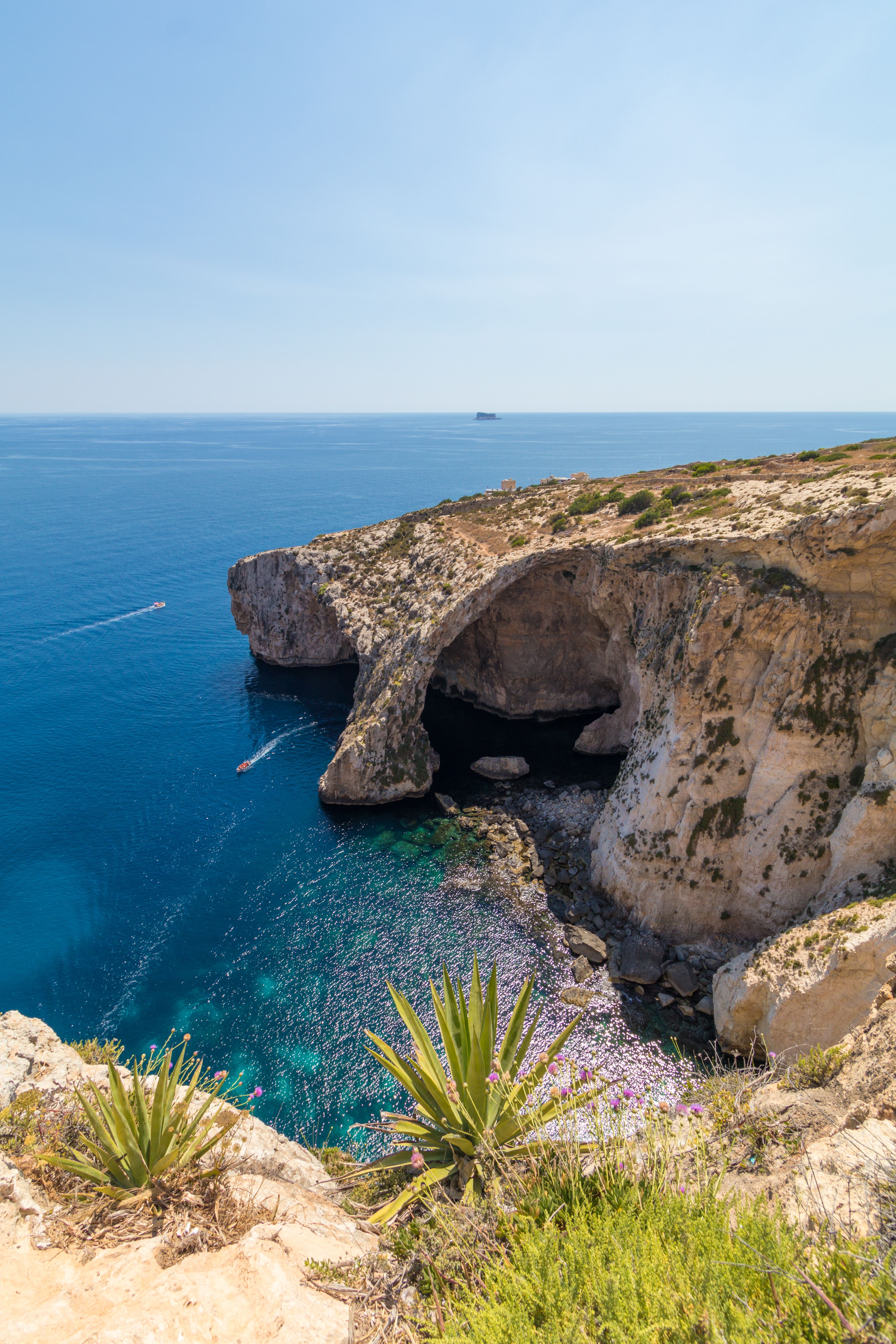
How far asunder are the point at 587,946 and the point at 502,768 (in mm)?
14661

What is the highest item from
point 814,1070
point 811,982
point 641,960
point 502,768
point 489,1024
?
point 489,1024

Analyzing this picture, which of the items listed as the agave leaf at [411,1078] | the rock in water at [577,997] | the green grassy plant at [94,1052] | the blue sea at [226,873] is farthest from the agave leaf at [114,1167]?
the rock in water at [577,997]

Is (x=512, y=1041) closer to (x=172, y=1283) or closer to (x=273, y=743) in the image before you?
(x=172, y=1283)

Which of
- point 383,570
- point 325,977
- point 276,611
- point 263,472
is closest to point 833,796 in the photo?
point 325,977

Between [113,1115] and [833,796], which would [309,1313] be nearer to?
[113,1115]

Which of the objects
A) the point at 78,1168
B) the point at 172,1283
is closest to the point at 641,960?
the point at 172,1283

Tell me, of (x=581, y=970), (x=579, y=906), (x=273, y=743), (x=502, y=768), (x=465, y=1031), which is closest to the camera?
(x=465, y=1031)

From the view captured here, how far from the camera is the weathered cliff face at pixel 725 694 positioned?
23094 millimetres

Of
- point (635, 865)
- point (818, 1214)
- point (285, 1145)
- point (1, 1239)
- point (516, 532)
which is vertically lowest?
point (635, 865)

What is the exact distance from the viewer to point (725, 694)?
2623 cm

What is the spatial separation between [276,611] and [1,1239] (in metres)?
53.3

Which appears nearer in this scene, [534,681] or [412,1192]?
[412,1192]

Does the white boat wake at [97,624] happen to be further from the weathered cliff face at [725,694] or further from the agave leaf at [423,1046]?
the agave leaf at [423,1046]

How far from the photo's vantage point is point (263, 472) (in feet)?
614
